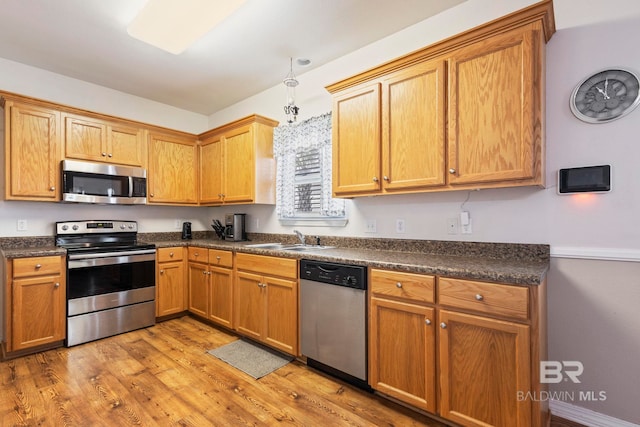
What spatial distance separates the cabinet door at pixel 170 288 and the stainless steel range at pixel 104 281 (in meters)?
0.07

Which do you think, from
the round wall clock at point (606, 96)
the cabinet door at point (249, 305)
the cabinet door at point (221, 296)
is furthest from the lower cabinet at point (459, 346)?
the cabinet door at point (221, 296)

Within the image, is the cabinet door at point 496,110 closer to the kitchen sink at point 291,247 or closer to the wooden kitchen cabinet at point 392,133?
the wooden kitchen cabinet at point 392,133

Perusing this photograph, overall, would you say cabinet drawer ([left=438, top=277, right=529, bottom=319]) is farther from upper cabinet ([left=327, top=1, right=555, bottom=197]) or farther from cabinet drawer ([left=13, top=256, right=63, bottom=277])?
cabinet drawer ([left=13, top=256, right=63, bottom=277])

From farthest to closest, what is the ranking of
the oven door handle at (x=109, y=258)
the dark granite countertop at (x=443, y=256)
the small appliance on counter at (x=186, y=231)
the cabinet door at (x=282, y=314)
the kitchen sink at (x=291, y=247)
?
the small appliance on counter at (x=186, y=231) < the kitchen sink at (x=291, y=247) < the oven door handle at (x=109, y=258) < the cabinet door at (x=282, y=314) < the dark granite countertop at (x=443, y=256)

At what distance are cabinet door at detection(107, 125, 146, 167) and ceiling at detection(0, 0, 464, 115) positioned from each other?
515mm

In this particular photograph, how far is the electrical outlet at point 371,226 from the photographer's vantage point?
2.63 metres

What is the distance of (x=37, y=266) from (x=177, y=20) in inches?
90.3

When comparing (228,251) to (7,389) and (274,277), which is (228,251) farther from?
(7,389)

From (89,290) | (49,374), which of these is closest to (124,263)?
(89,290)

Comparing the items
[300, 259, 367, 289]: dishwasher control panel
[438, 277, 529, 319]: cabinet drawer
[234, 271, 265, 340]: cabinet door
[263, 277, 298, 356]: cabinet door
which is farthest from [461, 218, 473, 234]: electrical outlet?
[234, 271, 265, 340]: cabinet door

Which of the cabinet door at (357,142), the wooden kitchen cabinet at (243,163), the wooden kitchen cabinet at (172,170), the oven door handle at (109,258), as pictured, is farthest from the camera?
Result: the wooden kitchen cabinet at (172,170)

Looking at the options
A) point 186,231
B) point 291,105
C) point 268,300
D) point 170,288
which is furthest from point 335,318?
point 186,231

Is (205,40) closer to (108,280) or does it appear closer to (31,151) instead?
(31,151)

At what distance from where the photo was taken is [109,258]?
2.97 meters
